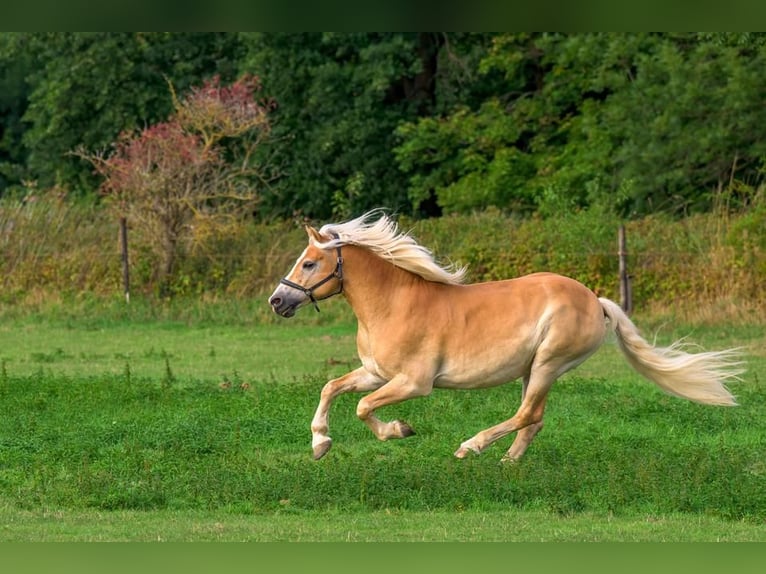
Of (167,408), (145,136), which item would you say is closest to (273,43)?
(145,136)

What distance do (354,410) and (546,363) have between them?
3.01 meters

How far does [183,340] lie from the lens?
807 inches

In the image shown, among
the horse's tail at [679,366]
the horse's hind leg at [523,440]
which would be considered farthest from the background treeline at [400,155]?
the horse's hind leg at [523,440]

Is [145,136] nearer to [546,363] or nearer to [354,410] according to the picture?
[354,410]

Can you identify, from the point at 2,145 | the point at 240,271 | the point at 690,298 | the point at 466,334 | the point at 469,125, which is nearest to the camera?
the point at 466,334

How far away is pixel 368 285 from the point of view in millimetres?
10102

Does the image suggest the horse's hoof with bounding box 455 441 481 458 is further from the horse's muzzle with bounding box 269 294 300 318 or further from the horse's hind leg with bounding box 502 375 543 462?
the horse's muzzle with bounding box 269 294 300 318

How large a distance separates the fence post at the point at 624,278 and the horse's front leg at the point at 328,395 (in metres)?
12.5

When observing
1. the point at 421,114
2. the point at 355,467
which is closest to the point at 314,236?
the point at 355,467

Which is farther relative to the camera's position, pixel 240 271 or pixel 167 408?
pixel 240 271

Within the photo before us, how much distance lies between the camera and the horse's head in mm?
9836

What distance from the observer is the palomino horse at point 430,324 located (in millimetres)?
9906

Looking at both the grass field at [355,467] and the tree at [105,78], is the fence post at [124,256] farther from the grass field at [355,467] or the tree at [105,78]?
the tree at [105,78]

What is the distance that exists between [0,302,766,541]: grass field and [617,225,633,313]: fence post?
675 centimetres
